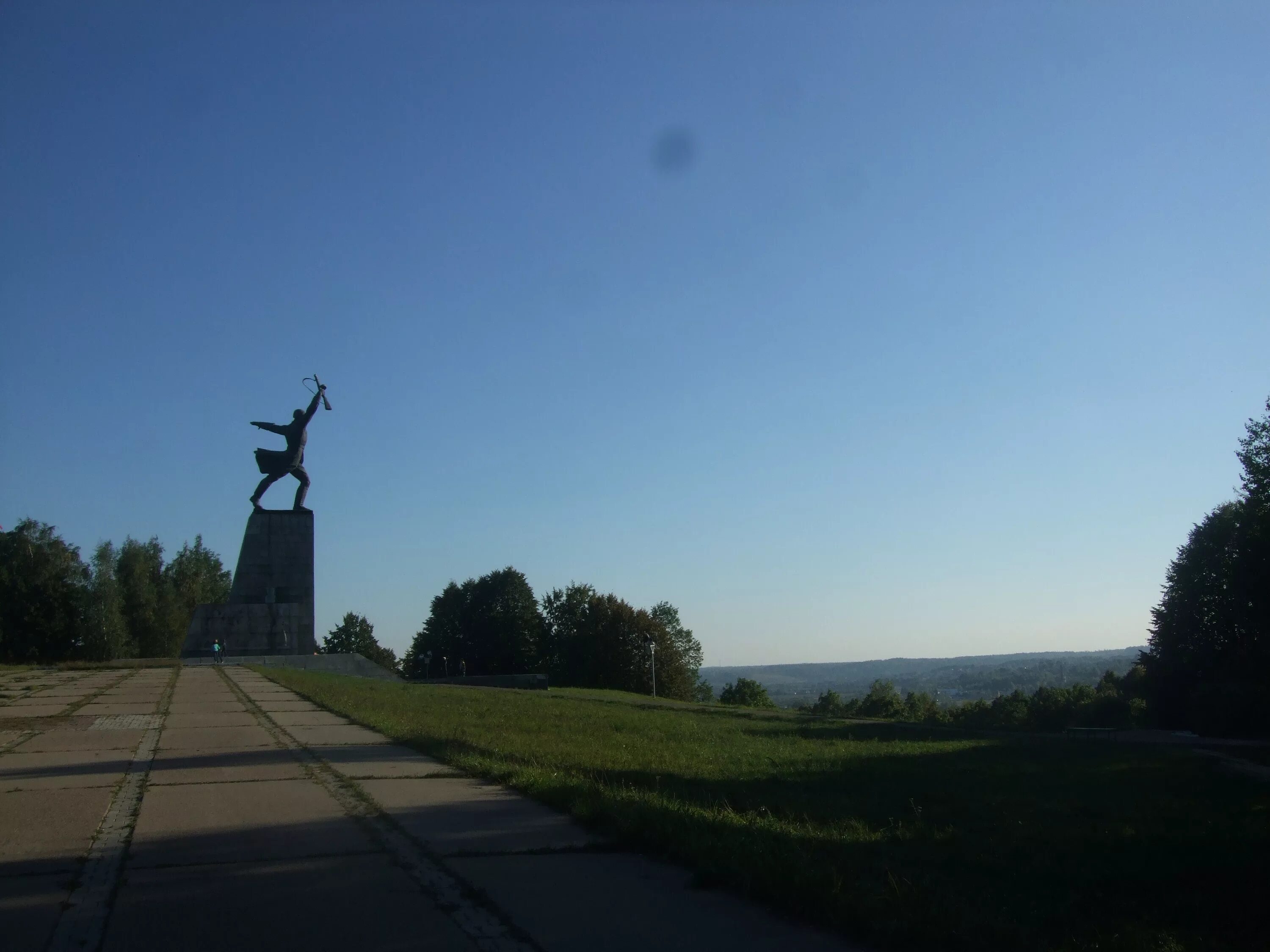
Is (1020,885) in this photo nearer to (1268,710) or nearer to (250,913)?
(250,913)

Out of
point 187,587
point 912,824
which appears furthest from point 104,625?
point 912,824

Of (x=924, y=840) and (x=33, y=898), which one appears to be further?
(x=924, y=840)

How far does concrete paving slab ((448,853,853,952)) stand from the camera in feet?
14.2

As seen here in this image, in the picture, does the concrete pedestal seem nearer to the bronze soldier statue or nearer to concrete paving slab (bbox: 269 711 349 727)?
the bronze soldier statue

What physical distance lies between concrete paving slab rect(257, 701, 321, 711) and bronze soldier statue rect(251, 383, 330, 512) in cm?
2674

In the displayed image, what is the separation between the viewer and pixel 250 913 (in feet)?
14.9

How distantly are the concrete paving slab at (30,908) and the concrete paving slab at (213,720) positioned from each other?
8.06 m

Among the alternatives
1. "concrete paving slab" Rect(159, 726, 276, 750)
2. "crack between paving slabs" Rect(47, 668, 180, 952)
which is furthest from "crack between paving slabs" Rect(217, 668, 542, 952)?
"concrete paving slab" Rect(159, 726, 276, 750)

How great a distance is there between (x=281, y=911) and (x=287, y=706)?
1241 centimetres

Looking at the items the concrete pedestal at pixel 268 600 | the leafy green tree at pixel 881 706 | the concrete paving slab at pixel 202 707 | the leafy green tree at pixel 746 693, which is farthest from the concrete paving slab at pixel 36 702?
the leafy green tree at pixel 881 706

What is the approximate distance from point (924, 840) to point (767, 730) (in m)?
15.8

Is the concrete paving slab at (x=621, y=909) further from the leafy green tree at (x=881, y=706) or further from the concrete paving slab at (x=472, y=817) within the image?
the leafy green tree at (x=881, y=706)

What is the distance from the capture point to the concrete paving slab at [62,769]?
26.5 ft

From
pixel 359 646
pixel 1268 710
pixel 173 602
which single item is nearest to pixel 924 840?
pixel 1268 710
